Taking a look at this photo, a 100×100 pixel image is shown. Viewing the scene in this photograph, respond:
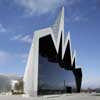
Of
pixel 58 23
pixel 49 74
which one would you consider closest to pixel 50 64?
pixel 49 74

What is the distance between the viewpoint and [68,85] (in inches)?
2079

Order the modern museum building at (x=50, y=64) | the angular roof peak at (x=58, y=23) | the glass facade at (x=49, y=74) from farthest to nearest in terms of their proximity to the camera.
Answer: the angular roof peak at (x=58, y=23)
the glass facade at (x=49, y=74)
the modern museum building at (x=50, y=64)

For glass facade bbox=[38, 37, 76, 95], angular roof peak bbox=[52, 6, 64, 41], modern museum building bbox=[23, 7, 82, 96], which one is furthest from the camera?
angular roof peak bbox=[52, 6, 64, 41]

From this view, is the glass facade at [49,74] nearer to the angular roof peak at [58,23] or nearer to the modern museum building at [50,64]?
the modern museum building at [50,64]

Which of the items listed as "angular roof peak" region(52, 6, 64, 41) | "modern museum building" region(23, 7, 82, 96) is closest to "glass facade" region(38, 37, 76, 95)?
"modern museum building" region(23, 7, 82, 96)

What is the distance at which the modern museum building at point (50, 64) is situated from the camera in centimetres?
3112

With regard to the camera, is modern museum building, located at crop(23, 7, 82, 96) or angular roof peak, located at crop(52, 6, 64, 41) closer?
modern museum building, located at crop(23, 7, 82, 96)

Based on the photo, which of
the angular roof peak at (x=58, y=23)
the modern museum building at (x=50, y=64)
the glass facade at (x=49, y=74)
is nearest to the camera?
the modern museum building at (x=50, y=64)

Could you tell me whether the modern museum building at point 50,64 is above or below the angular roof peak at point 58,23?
below

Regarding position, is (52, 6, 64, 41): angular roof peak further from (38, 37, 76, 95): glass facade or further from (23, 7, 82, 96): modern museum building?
(38, 37, 76, 95): glass facade

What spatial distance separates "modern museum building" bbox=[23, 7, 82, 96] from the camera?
102ft

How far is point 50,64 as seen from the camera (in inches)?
1505

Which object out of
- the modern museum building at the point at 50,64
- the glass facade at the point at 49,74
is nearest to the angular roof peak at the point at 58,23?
the modern museum building at the point at 50,64

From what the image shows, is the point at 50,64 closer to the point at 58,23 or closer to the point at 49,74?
the point at 49,74
